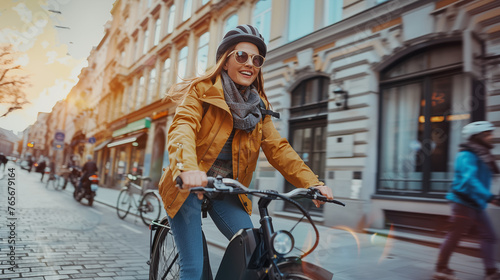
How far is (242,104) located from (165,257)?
4.20 ft

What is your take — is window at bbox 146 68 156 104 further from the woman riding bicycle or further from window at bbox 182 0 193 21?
the woman riding bicycle

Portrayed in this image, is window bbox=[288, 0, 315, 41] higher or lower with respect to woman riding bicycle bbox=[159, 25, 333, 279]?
higher

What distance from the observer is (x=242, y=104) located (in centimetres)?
210

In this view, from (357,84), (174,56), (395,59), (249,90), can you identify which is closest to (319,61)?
(357,84)

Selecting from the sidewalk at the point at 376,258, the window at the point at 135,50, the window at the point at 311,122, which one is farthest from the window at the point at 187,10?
the sidewalk at the point at 376,258

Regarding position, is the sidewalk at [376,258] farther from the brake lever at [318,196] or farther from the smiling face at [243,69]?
the smiling face at [243,69]

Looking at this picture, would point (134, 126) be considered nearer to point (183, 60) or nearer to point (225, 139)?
point (183, 60)

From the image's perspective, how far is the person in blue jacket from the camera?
13.0 feet

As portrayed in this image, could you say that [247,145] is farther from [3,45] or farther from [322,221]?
[322,221]

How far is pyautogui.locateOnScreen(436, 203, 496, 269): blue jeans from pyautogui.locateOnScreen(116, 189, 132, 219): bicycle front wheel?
6767 millimetres

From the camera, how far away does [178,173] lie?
5.57 ft

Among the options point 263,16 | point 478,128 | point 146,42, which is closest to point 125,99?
point 146,42

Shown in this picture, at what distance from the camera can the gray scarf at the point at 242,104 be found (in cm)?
205

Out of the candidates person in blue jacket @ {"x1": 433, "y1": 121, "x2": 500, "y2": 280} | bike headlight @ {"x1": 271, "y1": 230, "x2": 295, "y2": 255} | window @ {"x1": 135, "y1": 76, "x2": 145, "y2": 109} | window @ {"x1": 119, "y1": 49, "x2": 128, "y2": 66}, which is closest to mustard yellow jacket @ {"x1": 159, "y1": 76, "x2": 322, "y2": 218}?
bike headlight @ {"x1": 271, "y1": 230, "x2": 295, "y2": 255}
